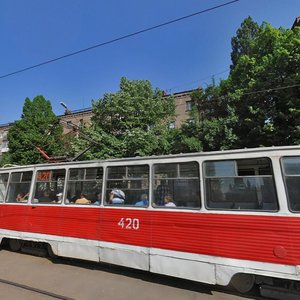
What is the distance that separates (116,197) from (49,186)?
226 cm

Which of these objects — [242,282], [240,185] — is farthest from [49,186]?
[242,282]

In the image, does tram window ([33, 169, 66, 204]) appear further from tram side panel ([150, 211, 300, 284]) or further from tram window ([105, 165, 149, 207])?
tram side panel ([150, 211, 300, 284])

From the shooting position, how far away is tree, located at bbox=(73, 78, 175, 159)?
2016cm

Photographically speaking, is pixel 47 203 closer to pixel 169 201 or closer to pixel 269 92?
pixel 169 201

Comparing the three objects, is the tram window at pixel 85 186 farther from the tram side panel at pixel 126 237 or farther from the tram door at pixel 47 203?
the tram side panel at pixel 126 237

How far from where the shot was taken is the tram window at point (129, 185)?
21.1 feet

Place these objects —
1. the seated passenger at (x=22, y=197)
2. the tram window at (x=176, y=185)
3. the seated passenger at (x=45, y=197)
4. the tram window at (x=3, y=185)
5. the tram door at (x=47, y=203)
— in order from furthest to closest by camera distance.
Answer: the tram window at (x=3, y=185) < the seated passenger at (x=22, y=197) < the seated passenger at (x=45, y=197) < the tram door at (x=47, y=203) < the tram window at (x=176, y=185)

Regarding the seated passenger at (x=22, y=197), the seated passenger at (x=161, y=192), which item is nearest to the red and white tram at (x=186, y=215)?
the seated passenger at (x=161, y=192)

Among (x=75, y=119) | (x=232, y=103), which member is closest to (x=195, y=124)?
(x=232, y=103)

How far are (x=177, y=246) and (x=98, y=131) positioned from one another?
17719 mm

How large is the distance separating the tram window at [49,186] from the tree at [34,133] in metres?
21.8

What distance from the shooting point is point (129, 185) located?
6594 mm

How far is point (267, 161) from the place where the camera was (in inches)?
205

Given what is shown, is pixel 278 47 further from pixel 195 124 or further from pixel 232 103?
pixel 195 124
